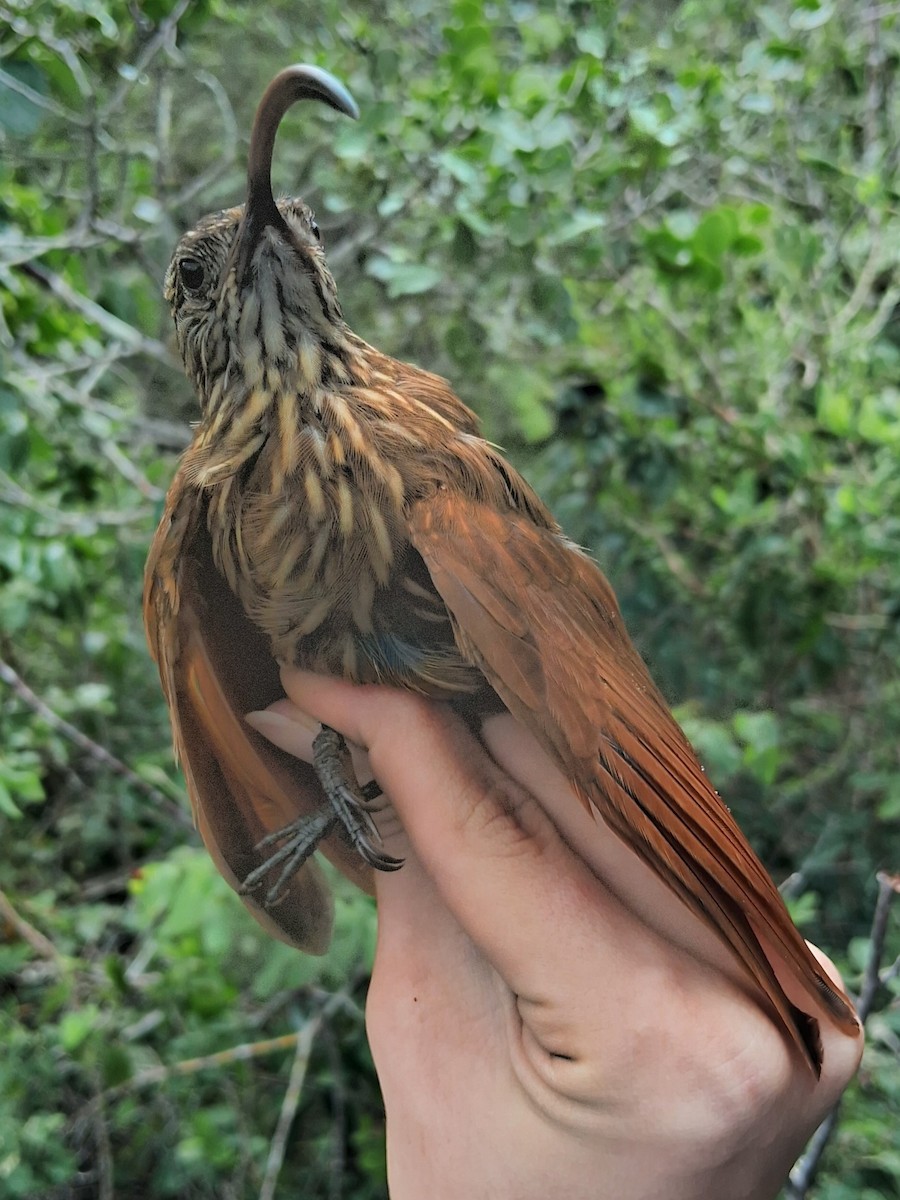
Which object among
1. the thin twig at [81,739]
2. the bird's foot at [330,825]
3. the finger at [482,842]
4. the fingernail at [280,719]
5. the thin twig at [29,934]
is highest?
the finger at [482,842]

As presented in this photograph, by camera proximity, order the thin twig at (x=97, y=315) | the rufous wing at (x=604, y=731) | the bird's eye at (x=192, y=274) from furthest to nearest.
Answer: the thin twig at (x=97, y=315)
the bird's eye at (x=192, y=274)
the rufous wing at (x=604, y=731)

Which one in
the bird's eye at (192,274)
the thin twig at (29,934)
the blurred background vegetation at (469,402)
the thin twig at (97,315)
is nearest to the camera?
the bird's eye at (192,274)

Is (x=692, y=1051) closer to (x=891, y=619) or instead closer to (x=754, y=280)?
(x=891, y=619)

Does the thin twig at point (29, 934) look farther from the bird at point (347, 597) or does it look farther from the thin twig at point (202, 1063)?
the bird at point (347, 597)

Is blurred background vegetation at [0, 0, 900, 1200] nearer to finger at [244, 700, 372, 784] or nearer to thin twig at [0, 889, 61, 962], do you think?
thin twig at [0, 889, 61, 962]

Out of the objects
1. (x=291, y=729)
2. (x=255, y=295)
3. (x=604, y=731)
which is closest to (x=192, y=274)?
(x=255, y=295)

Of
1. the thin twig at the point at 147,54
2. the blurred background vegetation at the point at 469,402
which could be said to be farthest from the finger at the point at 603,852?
the thin twig at the point at 147,54

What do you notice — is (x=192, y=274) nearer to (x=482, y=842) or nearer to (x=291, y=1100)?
(x=482, y=842)
